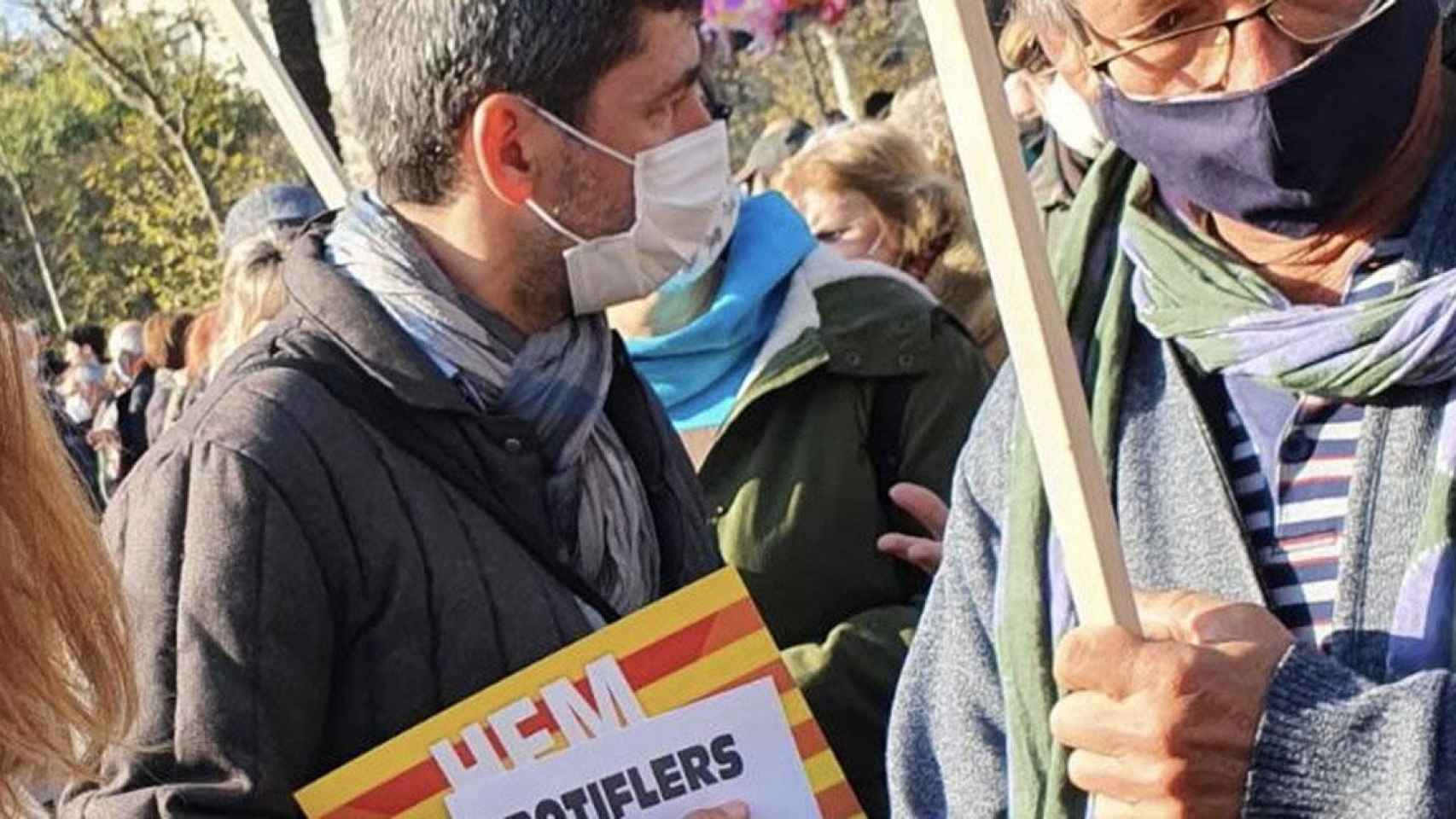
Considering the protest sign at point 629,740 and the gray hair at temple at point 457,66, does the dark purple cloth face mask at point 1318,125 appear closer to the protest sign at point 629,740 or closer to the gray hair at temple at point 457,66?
the protest sign at point 629,740

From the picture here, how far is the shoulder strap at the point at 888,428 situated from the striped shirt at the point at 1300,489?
1.44 metres

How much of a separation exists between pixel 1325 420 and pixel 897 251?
263 centimetres

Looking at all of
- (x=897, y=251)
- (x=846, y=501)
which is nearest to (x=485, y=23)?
(x=846, y=501)

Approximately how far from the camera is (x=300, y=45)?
859 cm

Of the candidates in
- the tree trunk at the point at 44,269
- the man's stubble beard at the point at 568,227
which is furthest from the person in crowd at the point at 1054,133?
the tree trunk at the point at 44,269

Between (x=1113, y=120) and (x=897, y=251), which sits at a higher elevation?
(x=1113, y=120)

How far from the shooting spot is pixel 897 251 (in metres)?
4.57

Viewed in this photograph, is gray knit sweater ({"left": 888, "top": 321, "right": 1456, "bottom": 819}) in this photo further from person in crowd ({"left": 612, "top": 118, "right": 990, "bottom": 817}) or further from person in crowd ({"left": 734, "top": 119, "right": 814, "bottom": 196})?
person in crowd ({"left": 734, "top": 119, "right": 814, "bottom": 196})

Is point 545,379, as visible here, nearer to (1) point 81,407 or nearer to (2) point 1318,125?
(2) point 1318,125

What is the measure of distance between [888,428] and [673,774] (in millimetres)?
1166

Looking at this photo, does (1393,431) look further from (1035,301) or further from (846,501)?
(846,501)

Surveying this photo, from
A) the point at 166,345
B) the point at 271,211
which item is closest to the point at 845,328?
the point at 271,211

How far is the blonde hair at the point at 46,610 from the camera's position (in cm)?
154

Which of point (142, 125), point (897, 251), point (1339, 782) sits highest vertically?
point (1339, 782)
